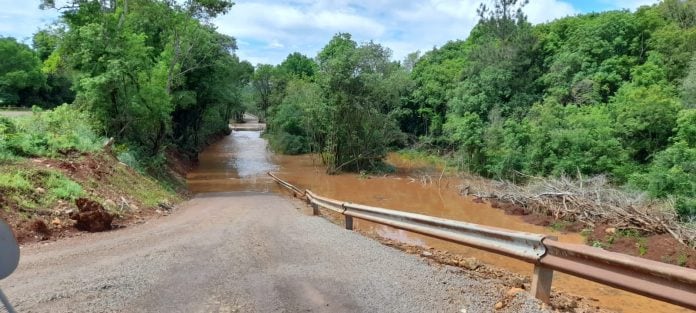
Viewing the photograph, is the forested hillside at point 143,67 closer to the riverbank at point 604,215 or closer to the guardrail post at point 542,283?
the riverbank at point 604,215

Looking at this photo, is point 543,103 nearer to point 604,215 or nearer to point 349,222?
point 604,215

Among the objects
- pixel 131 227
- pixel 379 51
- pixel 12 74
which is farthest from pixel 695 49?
pixel 12 74

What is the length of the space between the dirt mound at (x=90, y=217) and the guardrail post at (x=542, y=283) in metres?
8.40

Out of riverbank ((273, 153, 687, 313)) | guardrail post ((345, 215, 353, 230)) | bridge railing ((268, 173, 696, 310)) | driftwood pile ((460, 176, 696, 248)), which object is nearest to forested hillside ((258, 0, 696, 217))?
driftwood pile ((460, 176, 696, 248))

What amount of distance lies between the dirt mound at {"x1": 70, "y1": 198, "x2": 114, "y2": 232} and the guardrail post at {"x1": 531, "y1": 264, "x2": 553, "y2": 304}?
8399 millimetres

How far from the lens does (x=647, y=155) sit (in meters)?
22.8

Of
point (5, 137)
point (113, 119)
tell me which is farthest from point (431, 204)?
point (5, 137)

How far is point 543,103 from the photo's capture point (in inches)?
1313

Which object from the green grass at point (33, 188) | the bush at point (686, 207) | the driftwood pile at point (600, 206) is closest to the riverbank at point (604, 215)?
the driftwood pile at point (600, 206)

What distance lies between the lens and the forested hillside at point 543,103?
2102cm

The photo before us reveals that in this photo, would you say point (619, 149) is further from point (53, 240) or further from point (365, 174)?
point (53, 240)

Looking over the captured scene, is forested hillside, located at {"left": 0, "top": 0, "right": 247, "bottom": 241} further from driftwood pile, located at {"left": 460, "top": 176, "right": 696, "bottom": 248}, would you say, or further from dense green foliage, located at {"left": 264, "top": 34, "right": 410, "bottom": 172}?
driftwood pile, located at {"left": 460, "top": 176, "right": 696, "bottom": 248}

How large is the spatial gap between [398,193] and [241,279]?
19.8 m

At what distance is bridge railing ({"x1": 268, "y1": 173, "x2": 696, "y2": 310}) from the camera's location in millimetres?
3287
